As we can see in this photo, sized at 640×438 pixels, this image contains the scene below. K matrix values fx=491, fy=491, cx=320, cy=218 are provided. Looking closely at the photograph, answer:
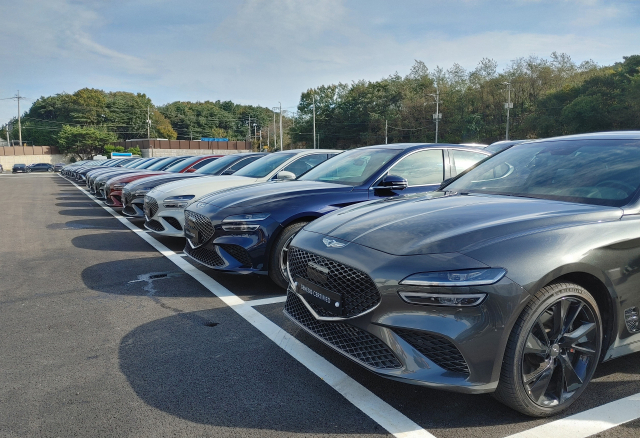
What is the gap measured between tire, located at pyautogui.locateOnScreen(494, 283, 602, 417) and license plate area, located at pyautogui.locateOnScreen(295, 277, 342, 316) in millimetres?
973

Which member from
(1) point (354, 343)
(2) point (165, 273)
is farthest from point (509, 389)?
(2) point (165, 273)

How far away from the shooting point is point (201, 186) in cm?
829

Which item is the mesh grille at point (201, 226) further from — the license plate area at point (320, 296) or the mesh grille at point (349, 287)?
the mesh grille at point (349, 287)

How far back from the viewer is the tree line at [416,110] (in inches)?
2211

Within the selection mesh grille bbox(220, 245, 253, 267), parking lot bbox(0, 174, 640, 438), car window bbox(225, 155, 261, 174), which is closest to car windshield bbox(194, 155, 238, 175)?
car window bbox(225, 155, 261, 174)

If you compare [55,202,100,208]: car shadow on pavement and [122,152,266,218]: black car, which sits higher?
[122,152,266,218]: black car

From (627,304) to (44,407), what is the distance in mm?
3512

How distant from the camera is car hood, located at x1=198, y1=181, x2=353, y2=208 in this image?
545 cm

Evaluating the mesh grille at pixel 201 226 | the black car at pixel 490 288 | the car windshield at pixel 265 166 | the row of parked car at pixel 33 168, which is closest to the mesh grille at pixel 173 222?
the car windshield at pixel 265 166

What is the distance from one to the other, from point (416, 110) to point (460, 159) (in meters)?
86.0

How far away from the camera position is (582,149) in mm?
3764

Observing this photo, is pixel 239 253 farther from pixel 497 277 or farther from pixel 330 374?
pixel 497 277

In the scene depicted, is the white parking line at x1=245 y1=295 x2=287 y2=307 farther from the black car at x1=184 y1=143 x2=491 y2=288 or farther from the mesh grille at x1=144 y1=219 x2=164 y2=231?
the mesh grille at x1=144 y1=219 x2=164 y2=231

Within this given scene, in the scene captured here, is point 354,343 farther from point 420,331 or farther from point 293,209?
point 293,209
